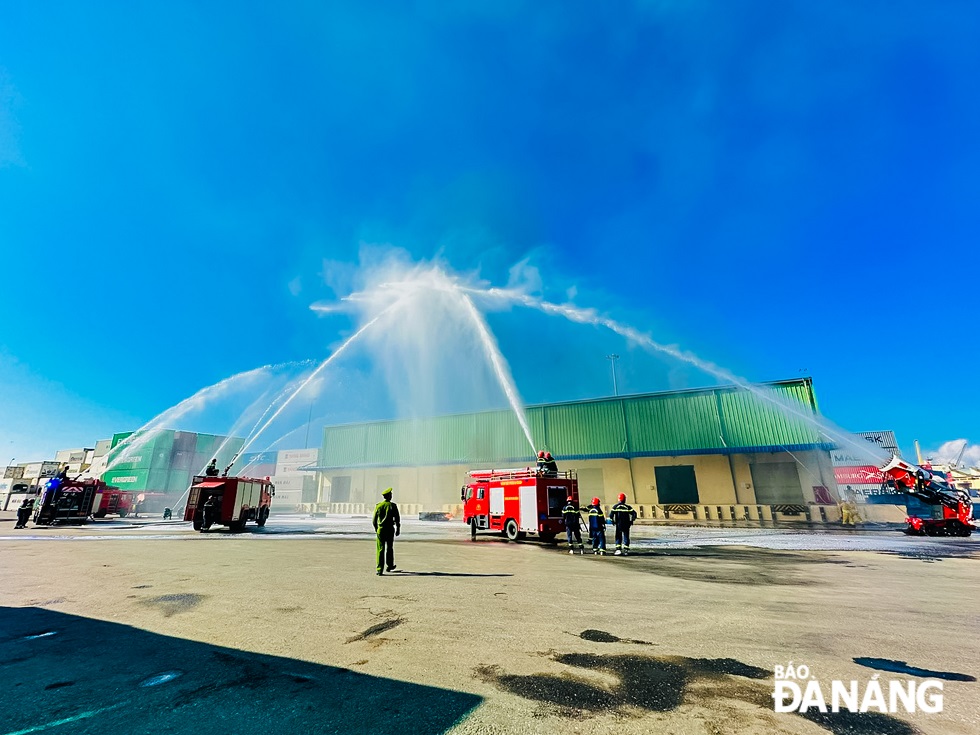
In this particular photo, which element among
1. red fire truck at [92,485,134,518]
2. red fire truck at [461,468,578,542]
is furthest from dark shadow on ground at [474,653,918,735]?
red fire truck at [92,485,134,518]

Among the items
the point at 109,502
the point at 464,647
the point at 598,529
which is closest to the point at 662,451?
A: the point at 598,529

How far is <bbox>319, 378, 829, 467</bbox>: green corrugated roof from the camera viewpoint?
3494 cm

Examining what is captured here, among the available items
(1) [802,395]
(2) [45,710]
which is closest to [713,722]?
(2) [45,710]

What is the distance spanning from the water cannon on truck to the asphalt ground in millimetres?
15566

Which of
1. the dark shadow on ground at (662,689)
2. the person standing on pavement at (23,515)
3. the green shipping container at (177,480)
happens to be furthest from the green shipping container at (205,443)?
the dark shadow on ground at (662,689)

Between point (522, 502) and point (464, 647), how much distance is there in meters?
13.5

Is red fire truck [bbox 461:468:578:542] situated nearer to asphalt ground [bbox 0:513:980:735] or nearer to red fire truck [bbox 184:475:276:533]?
asphalt ground [bbox 0:513:980:735]

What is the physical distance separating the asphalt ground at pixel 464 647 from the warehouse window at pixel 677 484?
26.4m

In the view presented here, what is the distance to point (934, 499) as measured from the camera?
72.5 feet

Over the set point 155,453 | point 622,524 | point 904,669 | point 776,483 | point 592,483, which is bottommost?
point 904,669

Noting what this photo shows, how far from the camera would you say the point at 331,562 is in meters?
12.3

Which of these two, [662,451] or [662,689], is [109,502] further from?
[662,451]

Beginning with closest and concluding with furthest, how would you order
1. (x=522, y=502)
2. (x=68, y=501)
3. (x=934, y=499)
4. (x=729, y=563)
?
(x=729, y=563) < (x=522, y=502) < (x=934, y=499) < (x=68, y=501)

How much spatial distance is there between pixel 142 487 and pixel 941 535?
3512 inches
